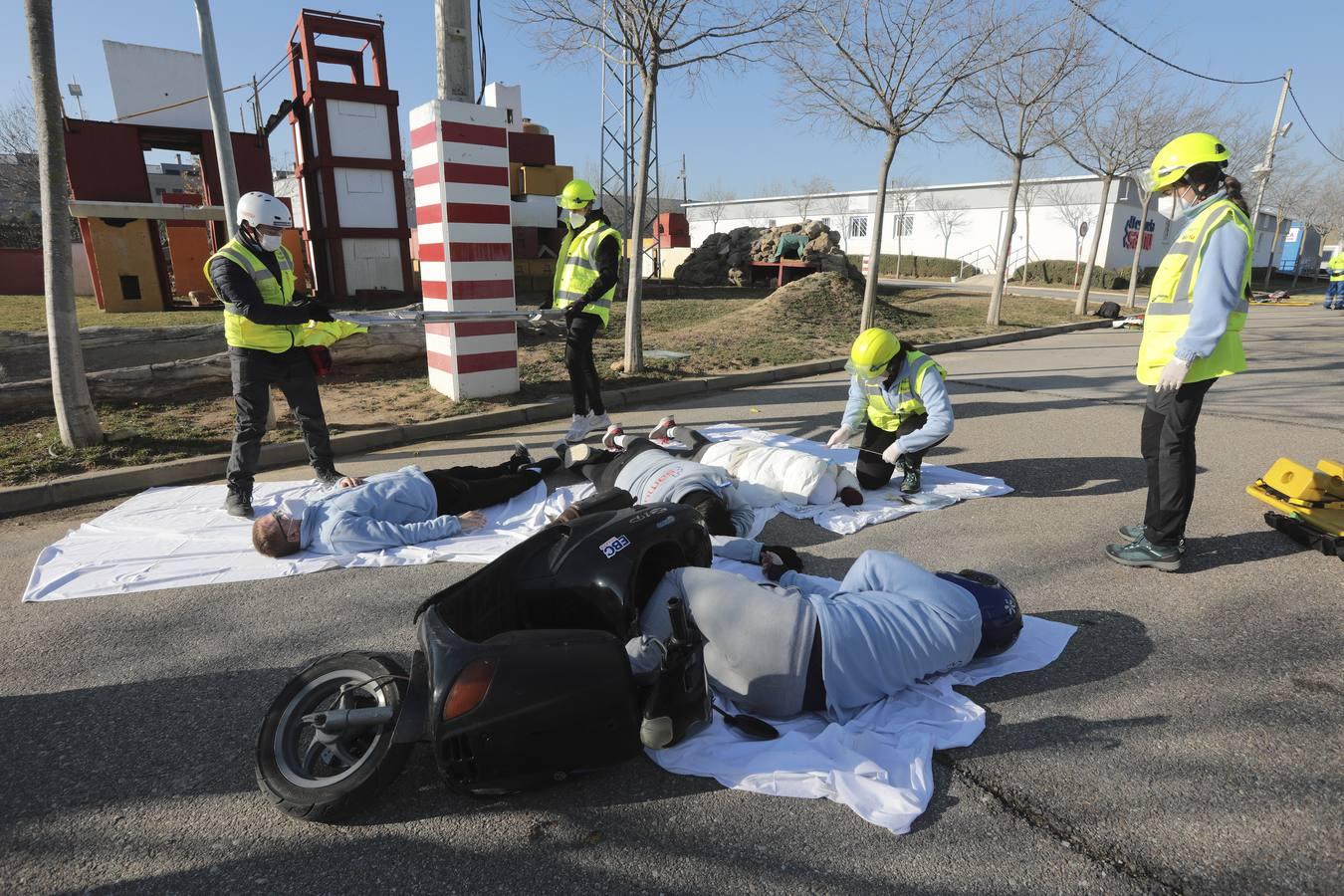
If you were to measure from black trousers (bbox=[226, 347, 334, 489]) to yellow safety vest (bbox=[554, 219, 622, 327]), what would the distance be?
2545 mm

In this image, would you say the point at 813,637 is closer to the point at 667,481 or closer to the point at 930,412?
the point at 667,481

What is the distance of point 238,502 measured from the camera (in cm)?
486

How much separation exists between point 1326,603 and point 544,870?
3741 millimetres

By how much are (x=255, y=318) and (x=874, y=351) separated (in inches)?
161

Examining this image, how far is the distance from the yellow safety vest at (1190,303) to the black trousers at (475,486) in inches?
152

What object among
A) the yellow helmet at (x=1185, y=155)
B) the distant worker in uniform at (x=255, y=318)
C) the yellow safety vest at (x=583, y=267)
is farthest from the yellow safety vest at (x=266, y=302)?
the yellow helmet at (x=1185, y=155)

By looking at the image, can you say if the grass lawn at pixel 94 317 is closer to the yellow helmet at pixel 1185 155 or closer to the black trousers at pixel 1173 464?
the yellow helmet at pixel 1185 155

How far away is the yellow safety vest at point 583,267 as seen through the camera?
6812mm

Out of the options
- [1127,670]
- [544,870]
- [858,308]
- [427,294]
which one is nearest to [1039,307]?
[858,308]

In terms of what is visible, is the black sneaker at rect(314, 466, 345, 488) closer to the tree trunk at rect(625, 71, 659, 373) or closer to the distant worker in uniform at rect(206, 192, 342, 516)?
the distant worker in uniform at rect(206, 192, 342, 516)

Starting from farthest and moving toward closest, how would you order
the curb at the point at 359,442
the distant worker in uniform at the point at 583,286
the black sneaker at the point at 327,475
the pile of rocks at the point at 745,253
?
the pile of rocks at the point at 745,253
the distant worker in uniform at the point at 583,286
the black sneaker at the point at 327,475
the curb at the point at 359,442

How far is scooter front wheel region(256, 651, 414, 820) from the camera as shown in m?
2.15

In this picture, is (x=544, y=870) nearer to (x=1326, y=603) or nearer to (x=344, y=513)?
(x=344, y=513)

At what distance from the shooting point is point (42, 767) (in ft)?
7.94
